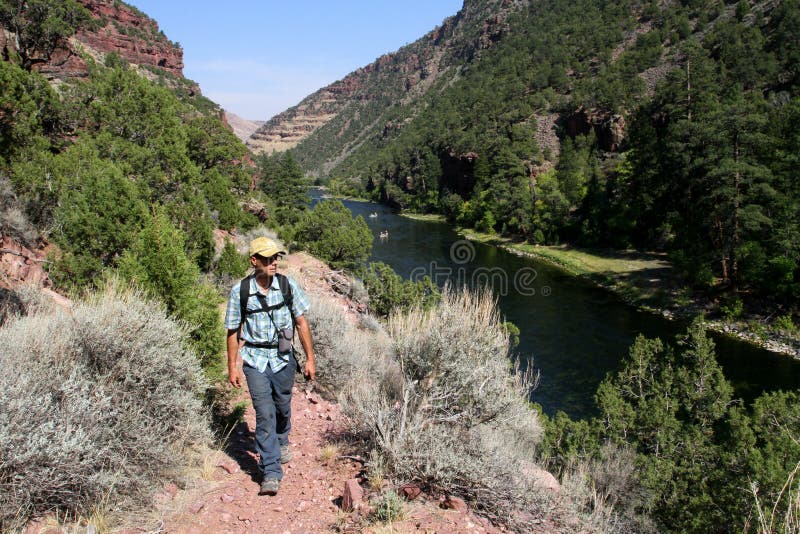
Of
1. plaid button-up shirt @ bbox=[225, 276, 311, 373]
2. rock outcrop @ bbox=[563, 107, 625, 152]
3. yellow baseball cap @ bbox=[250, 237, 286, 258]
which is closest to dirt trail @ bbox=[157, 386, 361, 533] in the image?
plaid button-up shirt @ bbox=[225, 276, 311, 373]

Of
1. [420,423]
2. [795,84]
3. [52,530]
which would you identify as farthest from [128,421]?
[795,84]

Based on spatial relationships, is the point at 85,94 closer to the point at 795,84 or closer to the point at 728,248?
the point at 728,248

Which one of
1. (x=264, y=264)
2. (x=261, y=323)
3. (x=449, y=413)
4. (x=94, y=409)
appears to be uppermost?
Result: (x=264, y=264)

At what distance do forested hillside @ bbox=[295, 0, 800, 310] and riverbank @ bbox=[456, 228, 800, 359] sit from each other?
145cm

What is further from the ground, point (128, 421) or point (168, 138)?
point (168, 138)

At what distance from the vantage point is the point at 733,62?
150ft

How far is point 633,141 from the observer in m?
37.8

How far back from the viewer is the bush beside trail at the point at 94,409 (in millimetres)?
2916

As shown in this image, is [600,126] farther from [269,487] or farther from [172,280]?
[269,487]

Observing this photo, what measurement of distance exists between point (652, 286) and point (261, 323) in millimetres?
28961

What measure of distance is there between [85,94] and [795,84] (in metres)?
51.2

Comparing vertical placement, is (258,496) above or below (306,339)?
below

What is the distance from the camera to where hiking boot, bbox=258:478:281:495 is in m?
3.84

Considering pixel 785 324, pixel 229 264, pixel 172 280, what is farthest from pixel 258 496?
pixel 785 324
